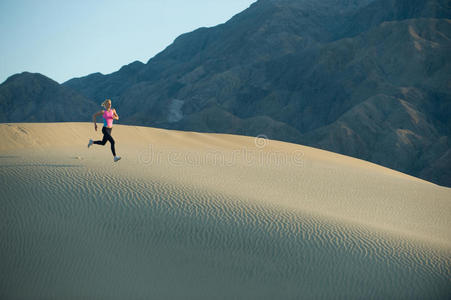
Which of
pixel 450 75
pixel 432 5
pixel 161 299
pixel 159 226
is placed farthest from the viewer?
pixel 432 5

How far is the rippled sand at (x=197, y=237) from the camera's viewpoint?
22.0 ft

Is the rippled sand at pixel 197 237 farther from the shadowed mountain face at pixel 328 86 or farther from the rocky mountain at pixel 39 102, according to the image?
the rocky mountain at pixel 39 102

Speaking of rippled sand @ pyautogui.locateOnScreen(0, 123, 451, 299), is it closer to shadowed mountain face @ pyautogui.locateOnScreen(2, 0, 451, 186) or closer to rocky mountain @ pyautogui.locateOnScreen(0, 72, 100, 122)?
shadowed mountain face @ pyautogui.locateOnScreen(2, 0, 451, 186)

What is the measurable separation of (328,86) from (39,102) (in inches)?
2056

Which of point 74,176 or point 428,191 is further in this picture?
point 428,191

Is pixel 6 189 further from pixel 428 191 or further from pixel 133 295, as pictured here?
pixel 428 191

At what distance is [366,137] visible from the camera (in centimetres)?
5406

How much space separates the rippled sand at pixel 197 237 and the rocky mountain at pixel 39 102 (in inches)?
2815

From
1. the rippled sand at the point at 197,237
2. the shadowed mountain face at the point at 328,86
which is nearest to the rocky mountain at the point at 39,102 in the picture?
the shadowed mountain face at the point at 328,86

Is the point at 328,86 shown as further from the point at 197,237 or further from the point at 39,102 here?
the point at 197,237

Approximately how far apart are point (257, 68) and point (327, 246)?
74635 mm

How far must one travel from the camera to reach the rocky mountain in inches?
3108

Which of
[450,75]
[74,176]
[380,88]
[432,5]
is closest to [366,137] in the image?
[380,88]

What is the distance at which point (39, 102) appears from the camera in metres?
81.2
